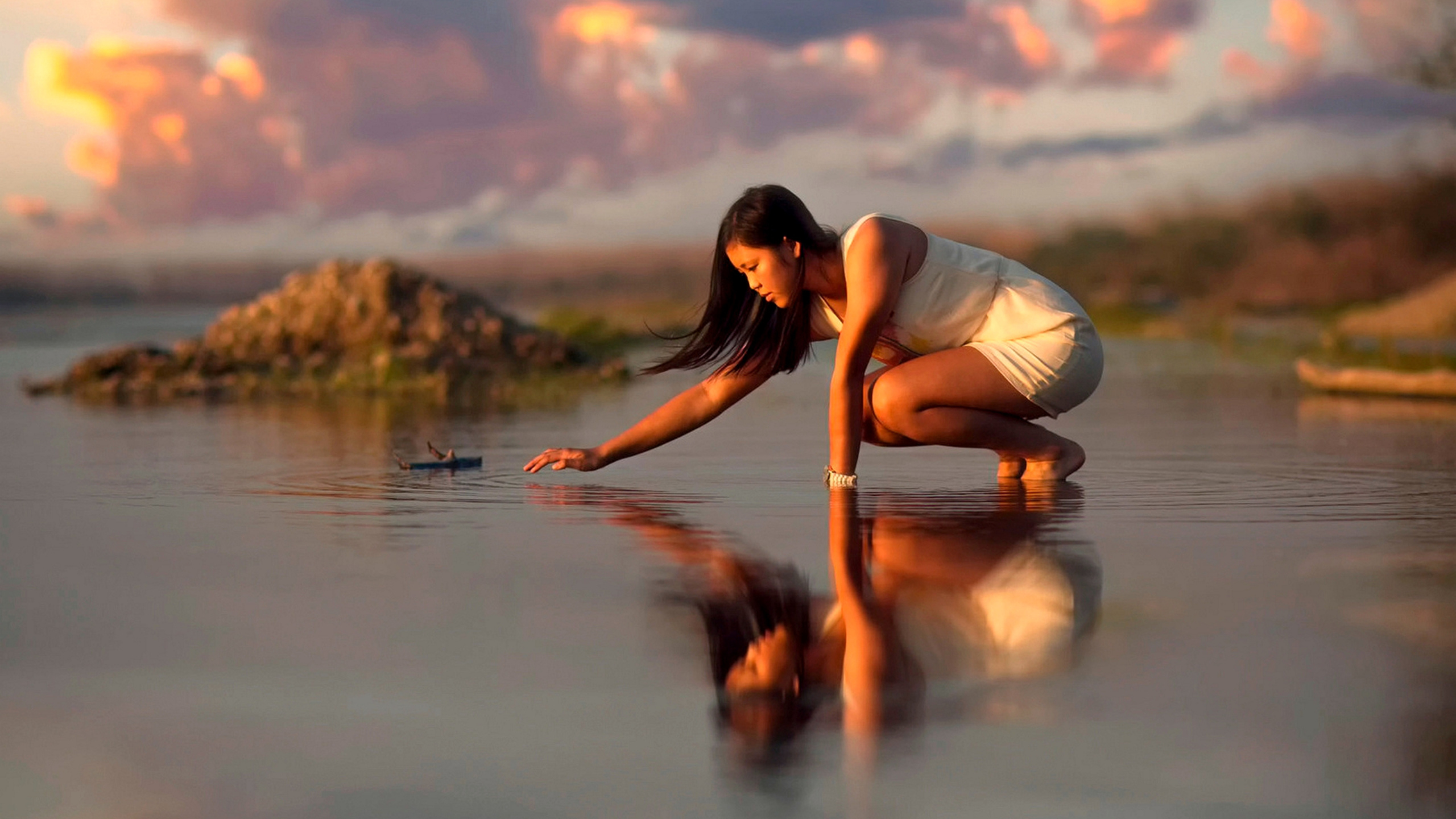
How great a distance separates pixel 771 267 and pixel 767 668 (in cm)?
213

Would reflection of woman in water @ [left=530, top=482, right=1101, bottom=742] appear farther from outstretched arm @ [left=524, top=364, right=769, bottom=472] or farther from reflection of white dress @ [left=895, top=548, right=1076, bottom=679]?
outstretched arm @ [left=524, top=364, right=769, bottom=472]

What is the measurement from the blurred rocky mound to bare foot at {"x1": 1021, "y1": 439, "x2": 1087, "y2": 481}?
5.57 metres

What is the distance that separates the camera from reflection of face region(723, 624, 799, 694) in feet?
6.75

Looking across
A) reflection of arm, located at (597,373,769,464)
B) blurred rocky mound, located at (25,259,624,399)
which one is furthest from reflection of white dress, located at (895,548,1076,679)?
blurred rocky mound, located at (25,259,624,399)

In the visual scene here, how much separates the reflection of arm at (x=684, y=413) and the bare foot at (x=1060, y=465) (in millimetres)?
820

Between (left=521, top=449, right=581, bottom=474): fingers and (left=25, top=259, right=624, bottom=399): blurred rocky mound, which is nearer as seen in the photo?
(left=521, top=449, right=581, bottom=474): fingers

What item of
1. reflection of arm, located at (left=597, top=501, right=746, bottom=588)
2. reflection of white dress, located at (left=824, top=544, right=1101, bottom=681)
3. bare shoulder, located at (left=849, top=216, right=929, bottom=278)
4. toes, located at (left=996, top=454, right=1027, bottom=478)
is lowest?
reflection of white dress, located at (left=824, top=544, right=1101, bottom=681)

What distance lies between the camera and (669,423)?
15.1 feet

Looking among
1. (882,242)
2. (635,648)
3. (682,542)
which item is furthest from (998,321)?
(635,648)

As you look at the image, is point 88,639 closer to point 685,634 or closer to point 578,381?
point 685,634

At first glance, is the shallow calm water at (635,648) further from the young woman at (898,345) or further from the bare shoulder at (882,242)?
the bare shoulder at (882,242)

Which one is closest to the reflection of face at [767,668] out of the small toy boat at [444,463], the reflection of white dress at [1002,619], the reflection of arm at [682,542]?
the reflection of white dress at [1002,619]

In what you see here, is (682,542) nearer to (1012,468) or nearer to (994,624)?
(994,624)

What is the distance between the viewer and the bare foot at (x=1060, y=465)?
4.69 metres
